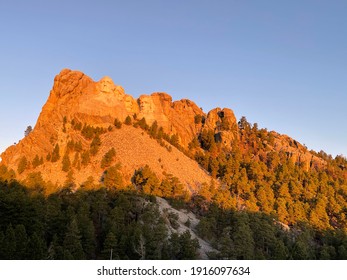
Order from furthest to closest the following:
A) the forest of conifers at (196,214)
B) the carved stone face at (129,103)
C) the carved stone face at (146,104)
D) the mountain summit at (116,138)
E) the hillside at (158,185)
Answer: the carved stone face at (146,104) → the carved stone face at (129,103) → the mountain summit at (116,138) → the hillside at (158,185) → the forest of conifers at (196,214)

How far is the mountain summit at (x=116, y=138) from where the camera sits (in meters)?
86.0

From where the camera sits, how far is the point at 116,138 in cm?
9881

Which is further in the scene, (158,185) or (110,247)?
(158,185)

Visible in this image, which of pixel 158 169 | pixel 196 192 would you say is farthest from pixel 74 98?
pixel 196 192

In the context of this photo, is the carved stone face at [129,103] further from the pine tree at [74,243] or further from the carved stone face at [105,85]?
the pine tree at [74,243]

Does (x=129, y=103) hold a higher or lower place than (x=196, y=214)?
higher

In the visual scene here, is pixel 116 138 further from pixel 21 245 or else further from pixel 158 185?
pixel 21 245

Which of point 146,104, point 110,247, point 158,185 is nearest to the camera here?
point 110,247

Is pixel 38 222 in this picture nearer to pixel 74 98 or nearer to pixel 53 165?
Result: pixel 53 165

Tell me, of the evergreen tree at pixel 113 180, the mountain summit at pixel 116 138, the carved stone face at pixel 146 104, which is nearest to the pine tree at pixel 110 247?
the evergreen tree at pixel 113 180

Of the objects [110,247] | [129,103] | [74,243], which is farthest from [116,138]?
[74,243]

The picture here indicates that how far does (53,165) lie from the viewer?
85.4 m

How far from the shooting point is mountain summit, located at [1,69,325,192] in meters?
86.0

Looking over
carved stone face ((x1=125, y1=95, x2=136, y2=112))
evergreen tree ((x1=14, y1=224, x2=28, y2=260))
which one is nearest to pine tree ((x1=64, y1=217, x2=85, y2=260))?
evergreen tree ((x1=14, y1=224, x2=28, y2=260))
